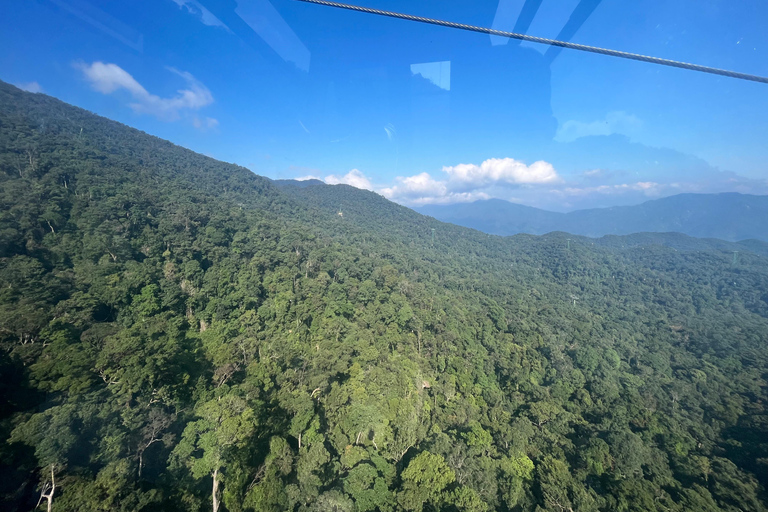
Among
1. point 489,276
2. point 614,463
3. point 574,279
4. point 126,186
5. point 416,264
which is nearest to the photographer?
point 614,463

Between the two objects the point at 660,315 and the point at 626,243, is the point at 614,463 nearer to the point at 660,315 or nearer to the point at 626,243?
the point at 660,315

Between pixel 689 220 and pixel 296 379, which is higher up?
pixel 689 220

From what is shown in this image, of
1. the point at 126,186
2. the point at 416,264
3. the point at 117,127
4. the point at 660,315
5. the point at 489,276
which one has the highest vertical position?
the point at 117,127

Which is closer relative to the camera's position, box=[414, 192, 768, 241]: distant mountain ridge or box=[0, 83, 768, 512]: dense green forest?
box=[0, 83, 768, 512]: dense green forest

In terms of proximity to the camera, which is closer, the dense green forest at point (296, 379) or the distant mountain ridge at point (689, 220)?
the dense green forest at point (296, 379)

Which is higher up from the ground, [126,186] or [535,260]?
[126,186]

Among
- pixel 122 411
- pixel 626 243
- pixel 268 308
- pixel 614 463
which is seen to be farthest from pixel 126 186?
pixel 626 243

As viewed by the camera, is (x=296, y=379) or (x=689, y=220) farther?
(x=689, y=220)

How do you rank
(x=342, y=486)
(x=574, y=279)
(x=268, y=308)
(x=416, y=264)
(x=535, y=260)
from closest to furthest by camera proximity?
(x=342, y=486), (x=268, y=308), (x=416, y=264), (x=574, y=279), (x=535, y=260)
